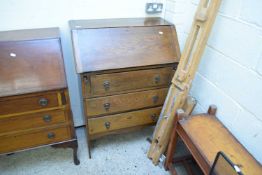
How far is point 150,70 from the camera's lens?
4.76 ft

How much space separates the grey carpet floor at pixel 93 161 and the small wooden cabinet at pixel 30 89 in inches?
13.8

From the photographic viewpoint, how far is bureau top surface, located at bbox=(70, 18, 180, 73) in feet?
4.32

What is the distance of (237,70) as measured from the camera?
122cm

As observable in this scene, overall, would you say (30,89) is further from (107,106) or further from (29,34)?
(107,106)

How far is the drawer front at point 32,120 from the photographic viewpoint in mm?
1251

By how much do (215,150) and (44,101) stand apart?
1.05 metres

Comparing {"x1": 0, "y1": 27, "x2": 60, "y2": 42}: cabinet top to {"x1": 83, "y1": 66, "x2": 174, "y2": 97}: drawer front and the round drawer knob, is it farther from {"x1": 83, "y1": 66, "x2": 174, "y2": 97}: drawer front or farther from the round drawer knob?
the round drawer knob

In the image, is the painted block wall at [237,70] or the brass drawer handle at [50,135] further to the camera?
the brass drawer handle at [50,135]

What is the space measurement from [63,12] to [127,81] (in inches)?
28.4

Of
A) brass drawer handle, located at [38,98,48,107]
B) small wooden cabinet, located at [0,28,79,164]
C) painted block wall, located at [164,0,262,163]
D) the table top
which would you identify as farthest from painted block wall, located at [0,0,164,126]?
the table top

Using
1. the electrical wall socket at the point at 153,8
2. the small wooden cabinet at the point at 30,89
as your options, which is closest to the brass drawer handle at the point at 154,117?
the small wooden cabinet at the point at 30,89

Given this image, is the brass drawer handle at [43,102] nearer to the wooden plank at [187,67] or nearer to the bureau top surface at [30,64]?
the bureau top surface at [30,64]

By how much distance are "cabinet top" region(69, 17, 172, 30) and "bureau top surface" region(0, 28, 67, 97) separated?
224 mm

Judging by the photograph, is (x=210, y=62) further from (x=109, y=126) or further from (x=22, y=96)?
(x=22, y=96)
